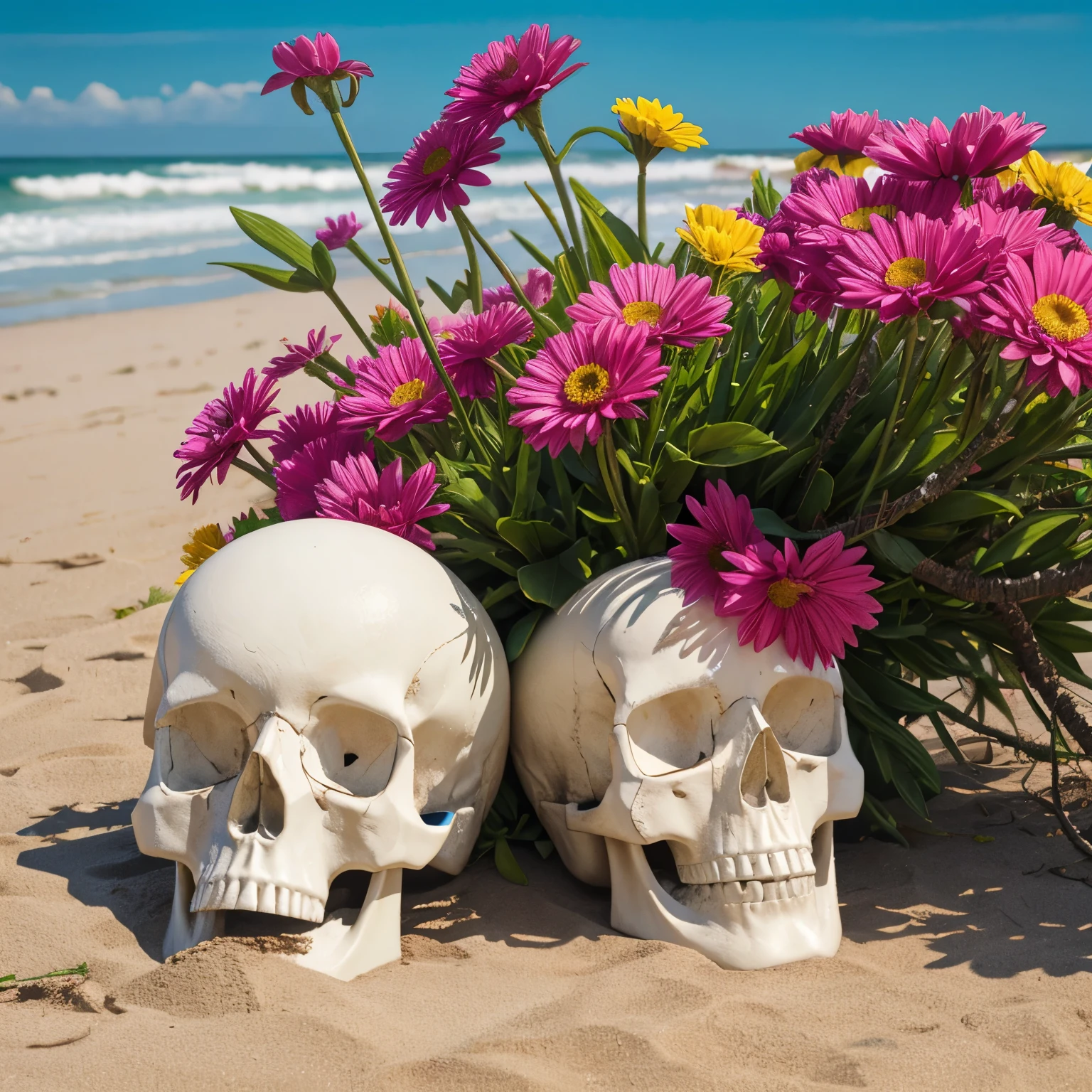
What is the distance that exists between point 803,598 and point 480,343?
2.38 feet

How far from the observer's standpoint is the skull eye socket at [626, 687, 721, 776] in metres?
2.01

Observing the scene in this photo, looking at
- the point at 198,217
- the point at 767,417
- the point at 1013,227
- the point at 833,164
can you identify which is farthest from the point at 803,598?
the point at 198,217

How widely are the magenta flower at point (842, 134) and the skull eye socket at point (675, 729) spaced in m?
1.31

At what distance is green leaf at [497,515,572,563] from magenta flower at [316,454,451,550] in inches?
5.3

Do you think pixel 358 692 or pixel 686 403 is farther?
pixel 686 403

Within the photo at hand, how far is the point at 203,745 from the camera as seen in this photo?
2061mm

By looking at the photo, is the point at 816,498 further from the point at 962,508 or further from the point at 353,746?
the point at 353,746

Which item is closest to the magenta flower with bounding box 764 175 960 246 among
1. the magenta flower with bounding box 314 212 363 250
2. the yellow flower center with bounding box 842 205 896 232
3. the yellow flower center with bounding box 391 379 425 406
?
the yellow flower center with bounding box 842 205 896 232

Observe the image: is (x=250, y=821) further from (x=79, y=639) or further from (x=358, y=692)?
(x=79, y=639)

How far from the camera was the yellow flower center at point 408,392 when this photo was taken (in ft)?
7.32

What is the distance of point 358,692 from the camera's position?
1.94 metres

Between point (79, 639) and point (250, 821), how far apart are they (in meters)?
2.21

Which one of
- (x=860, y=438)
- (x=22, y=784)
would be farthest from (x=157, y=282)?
(x=860, y=438)

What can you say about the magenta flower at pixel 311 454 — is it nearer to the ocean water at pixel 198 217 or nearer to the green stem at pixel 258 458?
the green stem at pixel 258 458
